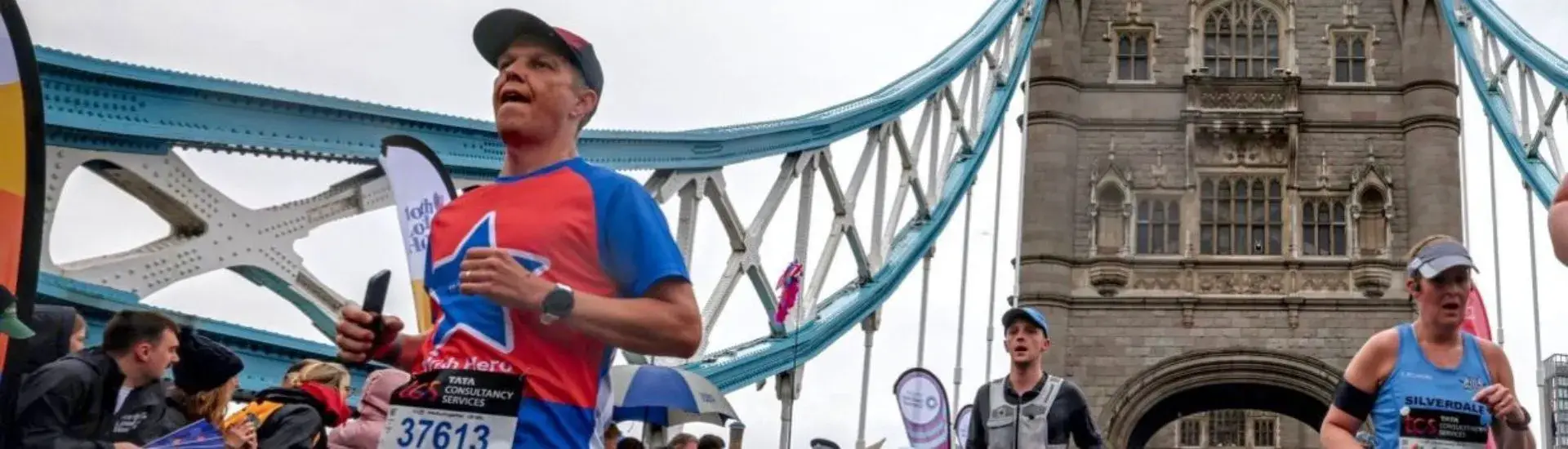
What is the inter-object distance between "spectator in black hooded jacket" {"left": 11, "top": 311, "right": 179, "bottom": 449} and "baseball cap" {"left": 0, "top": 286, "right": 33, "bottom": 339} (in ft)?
5.03

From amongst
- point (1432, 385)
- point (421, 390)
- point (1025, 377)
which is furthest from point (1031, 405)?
point (421, 390)

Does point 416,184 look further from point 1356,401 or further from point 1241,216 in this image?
point 1241,216

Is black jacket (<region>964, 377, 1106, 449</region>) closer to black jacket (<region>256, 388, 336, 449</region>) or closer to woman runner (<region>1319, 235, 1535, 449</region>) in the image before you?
woman runner (<region>1319, 235, 1535, 449</region>)

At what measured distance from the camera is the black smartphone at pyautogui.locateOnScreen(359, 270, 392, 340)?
3.04m

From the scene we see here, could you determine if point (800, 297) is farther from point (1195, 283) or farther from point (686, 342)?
point (686, 342)

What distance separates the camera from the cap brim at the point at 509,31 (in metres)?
3.11

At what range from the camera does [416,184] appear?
7.49m

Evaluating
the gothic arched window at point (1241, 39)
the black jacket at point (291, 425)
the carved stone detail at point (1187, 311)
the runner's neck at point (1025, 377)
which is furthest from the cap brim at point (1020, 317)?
the gothic arched window at point (1241, 39)

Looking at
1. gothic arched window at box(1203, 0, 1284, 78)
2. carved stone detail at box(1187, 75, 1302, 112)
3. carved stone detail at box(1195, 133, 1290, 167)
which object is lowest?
carved stone detail at box(1195, 133, 1290, 167)

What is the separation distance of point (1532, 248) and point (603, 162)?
16.3 meters

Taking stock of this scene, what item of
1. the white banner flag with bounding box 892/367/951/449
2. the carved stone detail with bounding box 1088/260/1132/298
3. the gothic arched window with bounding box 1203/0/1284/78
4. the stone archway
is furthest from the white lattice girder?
the gothic arched window with bounding box 1203/0/1284/78

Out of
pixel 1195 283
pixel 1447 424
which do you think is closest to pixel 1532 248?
pixel 1195 283

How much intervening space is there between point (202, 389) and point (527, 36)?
273 centimetres

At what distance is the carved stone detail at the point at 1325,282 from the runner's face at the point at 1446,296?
997 inches
